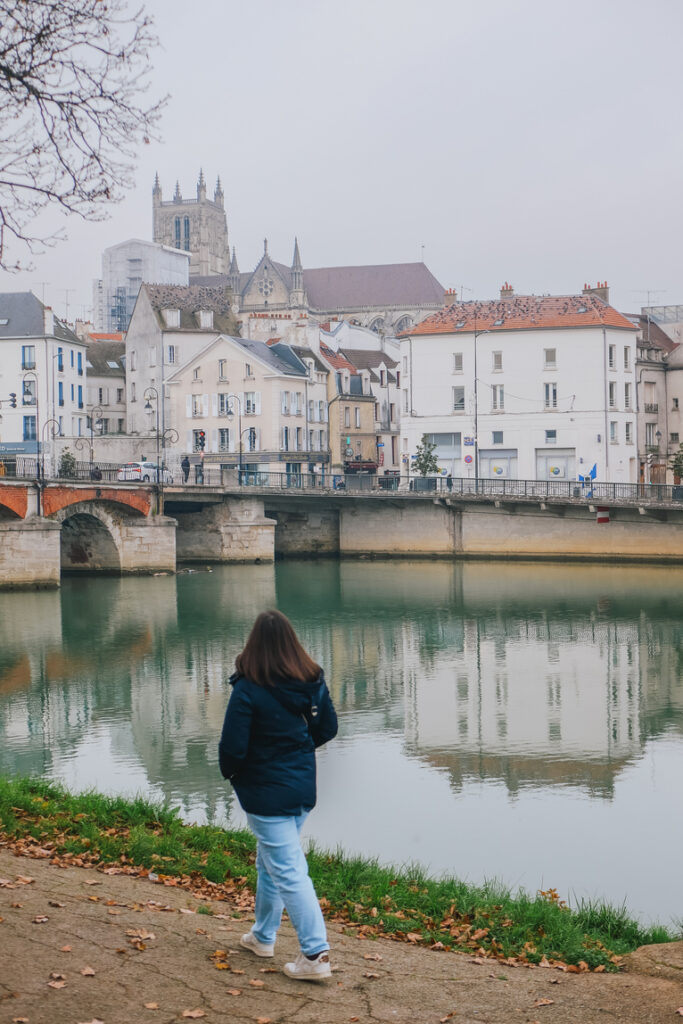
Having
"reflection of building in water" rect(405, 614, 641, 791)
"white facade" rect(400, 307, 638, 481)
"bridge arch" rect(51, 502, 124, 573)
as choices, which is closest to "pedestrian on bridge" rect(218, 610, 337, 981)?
"reflection of building in water" rect(405, 614, 641, 791)

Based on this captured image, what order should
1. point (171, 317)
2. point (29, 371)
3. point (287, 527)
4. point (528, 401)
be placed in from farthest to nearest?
point (171, 317) → point (29, 371) → point (287, 527) → point (528, 401)

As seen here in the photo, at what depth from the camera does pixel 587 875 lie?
1351 cm

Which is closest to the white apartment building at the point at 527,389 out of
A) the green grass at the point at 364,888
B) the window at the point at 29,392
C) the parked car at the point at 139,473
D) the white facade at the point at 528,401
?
the white facade at the point at 528,401

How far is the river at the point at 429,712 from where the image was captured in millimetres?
14875

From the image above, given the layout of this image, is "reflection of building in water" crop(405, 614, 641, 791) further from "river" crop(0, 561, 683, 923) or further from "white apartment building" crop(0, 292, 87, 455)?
"white apartment building" crop(0, 292, 87, 455)

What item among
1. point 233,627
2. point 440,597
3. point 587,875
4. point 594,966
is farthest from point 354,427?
point 594,966

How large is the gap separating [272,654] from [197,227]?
168m

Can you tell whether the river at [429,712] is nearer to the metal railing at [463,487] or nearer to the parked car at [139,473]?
the metal railing at [463,487]

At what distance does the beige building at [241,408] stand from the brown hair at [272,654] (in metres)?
67.8

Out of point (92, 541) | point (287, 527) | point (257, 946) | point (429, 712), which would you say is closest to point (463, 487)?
point (287, 527)

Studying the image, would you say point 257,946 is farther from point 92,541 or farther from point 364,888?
point 92,541

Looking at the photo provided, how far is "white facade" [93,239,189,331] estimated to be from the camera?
4432 inches

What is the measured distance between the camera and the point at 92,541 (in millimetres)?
56562

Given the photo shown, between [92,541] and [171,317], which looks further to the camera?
[171,317]
